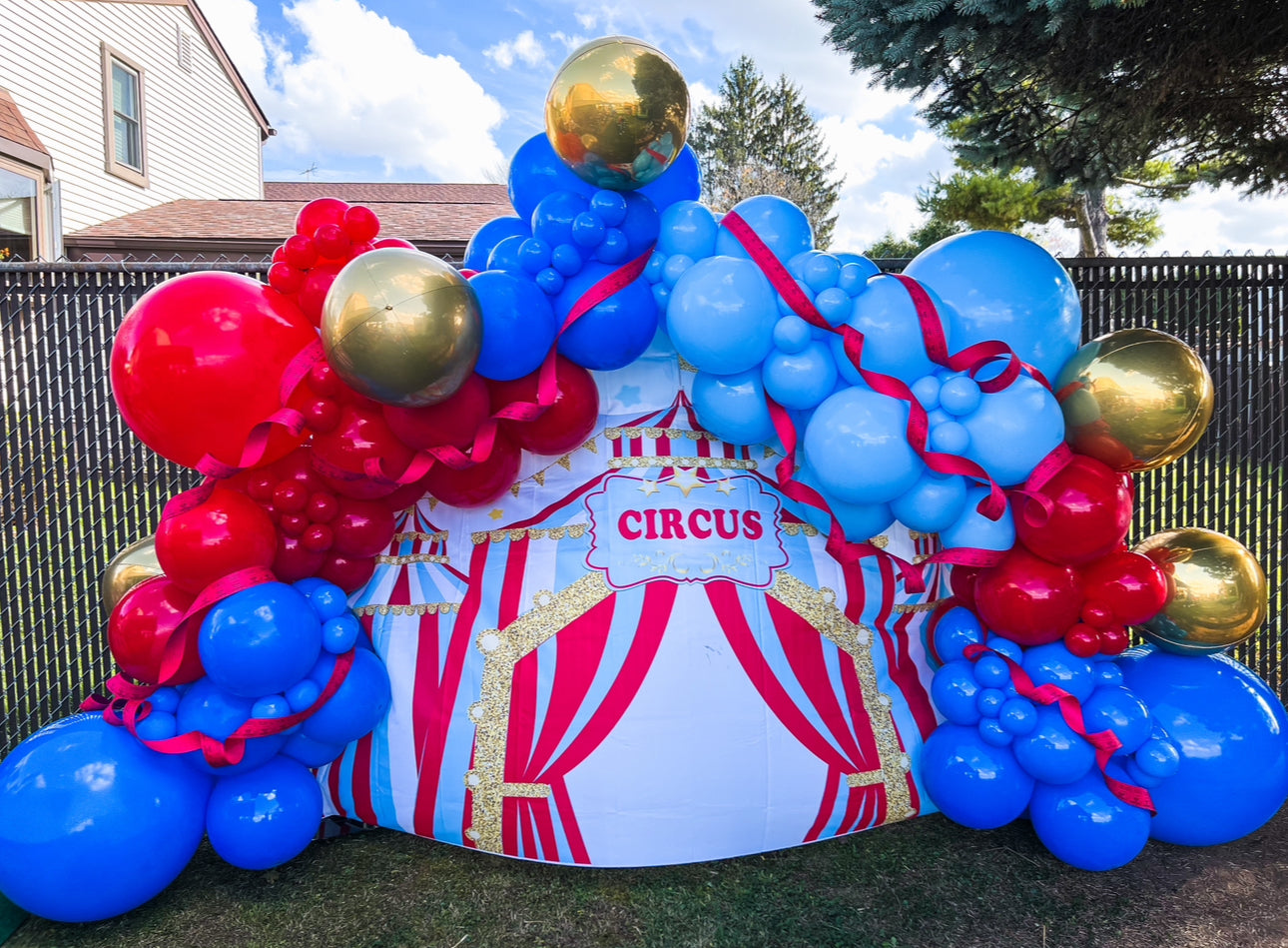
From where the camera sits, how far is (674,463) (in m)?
2.77

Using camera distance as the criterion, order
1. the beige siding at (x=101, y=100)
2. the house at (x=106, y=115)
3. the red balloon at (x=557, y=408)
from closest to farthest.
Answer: the red balloon at (x=557, y=408), the house at (x=106, y=115), the beige siding at (x=101, y=100)

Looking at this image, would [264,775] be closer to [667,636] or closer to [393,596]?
[393,596]

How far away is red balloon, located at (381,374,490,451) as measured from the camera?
2396mm

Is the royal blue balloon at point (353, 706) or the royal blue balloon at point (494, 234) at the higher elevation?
the royal blue balloon at point (494, 234)

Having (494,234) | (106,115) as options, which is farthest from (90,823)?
(106,115)

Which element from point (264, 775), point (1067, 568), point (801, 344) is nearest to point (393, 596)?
point (264, 775)

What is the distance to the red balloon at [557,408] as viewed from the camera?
8.34 feet

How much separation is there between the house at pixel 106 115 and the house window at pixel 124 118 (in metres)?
0.01

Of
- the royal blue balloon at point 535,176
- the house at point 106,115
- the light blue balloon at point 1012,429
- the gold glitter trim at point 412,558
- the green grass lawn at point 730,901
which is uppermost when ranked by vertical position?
the house at point 106,115

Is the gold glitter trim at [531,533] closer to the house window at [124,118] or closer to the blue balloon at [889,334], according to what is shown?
the blue balloon at [889,334]

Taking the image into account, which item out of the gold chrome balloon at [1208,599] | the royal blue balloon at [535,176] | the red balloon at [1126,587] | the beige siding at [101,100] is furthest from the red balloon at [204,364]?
the beige siding at [101,100]

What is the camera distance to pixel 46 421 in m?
3.81

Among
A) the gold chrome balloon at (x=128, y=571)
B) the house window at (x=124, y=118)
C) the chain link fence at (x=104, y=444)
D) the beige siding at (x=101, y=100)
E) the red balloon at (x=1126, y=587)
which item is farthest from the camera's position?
the house window at (x=124, y=118)

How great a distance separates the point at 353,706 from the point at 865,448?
1.72 metres
